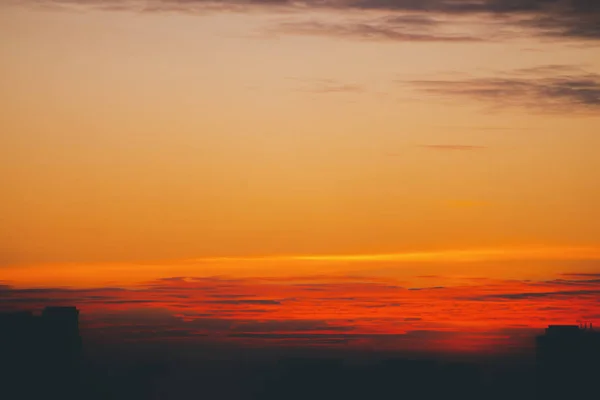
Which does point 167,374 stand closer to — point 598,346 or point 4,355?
point 4,355

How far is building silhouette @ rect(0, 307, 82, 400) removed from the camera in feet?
527

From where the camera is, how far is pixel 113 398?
16012 centimetres

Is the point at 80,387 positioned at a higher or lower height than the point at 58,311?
lower

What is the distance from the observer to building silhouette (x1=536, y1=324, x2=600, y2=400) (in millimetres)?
167625

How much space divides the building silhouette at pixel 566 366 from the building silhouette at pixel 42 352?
72829 millimetres

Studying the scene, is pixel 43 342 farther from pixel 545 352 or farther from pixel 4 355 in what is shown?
pixel 545 352

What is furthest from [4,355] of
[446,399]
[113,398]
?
[446,399]

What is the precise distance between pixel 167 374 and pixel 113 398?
1010 centimetres

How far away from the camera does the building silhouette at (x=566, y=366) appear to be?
6599 inches

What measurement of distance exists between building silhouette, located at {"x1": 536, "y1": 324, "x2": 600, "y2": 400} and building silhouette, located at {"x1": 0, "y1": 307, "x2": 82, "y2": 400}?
72.8m

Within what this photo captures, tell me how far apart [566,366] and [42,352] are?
82648 millimetres

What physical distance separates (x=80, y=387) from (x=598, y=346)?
270 feet

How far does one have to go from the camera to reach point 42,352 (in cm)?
16588

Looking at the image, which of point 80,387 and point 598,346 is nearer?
point 80,387
